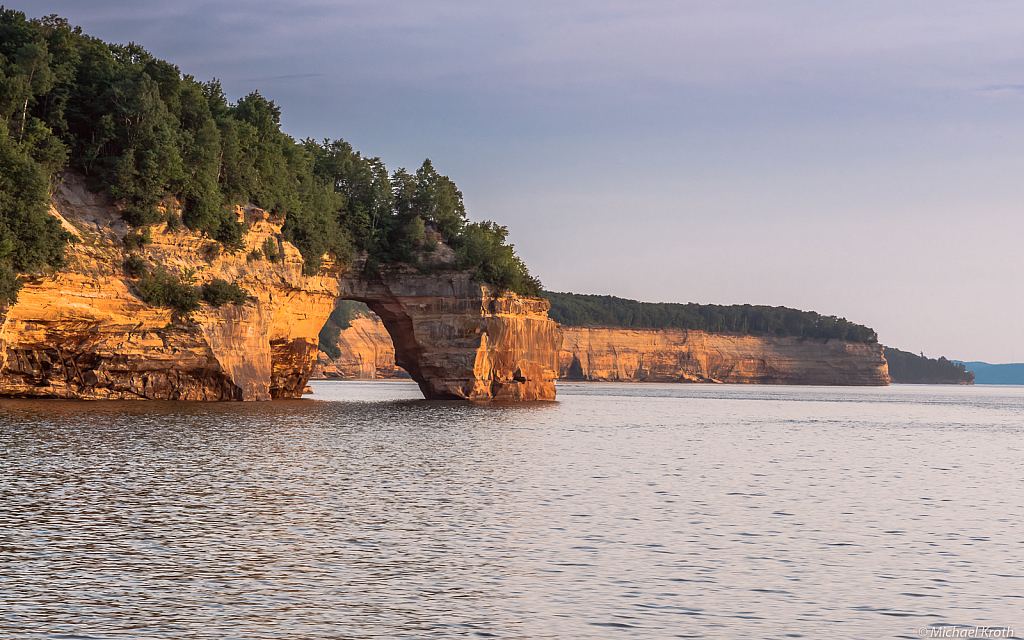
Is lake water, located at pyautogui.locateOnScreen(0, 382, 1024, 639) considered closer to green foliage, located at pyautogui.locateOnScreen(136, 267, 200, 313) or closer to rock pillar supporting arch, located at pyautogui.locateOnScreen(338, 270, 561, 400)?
green foliage, located at pyautogui.locateOnScreen(136, 267, 200, 313)

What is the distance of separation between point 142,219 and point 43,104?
9792 millimetres

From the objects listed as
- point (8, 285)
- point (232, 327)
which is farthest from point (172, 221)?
point (8, 285)

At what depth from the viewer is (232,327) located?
197 feet

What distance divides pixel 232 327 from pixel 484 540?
46764 mm

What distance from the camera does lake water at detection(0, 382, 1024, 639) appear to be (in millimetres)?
11953

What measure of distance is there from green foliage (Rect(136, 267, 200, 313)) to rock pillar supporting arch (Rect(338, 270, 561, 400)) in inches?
788

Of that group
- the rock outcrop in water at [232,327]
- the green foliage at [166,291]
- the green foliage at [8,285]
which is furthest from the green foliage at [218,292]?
the green foliage at [8,285]

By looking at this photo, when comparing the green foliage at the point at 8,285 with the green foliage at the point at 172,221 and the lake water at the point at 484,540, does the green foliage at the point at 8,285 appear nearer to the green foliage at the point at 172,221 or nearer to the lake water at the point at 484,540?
the lake water at the point at 484,540

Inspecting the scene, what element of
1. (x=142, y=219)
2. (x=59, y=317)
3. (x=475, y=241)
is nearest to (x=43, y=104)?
(x=142, y=219)

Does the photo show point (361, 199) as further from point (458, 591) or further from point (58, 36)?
point (458, 591)

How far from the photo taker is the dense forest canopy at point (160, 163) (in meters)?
48.2

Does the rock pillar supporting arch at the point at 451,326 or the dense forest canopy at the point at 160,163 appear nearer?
the dense forest canopy at the point at 160,163

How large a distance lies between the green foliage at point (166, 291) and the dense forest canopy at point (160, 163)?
341 cm

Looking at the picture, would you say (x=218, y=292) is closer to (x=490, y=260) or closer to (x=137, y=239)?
(x=137, y=239)
